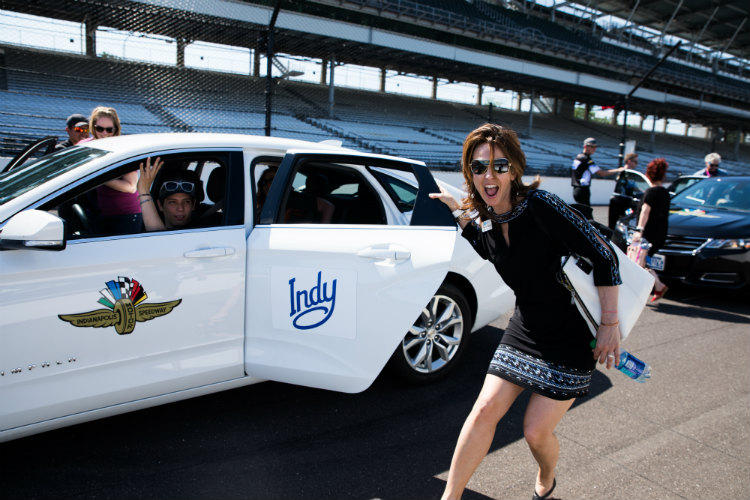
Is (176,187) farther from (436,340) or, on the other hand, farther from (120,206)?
(436,340)

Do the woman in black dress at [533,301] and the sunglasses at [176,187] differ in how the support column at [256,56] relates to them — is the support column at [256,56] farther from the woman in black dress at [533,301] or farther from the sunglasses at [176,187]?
the woman in black dress at [533,301]

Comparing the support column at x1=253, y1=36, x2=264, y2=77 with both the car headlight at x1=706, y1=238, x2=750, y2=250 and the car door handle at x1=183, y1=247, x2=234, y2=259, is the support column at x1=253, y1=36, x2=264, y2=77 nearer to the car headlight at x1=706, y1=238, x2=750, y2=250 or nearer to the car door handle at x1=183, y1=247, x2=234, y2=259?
the car headlight at x1=706, y1=238, x2=750, y2=250

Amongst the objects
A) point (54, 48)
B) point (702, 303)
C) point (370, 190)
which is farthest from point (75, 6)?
point (702, 303)

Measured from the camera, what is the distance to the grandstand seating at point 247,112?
438 inches

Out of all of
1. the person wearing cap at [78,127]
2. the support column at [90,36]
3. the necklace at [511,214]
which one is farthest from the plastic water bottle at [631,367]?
the support column at [90,36]

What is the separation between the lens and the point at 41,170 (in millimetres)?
2947

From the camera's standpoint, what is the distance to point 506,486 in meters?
2.69

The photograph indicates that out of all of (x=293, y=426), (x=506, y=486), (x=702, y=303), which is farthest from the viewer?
(x=702, y=303)

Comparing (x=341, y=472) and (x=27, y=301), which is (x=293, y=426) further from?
(x=27, y=301)

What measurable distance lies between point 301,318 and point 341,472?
78cm


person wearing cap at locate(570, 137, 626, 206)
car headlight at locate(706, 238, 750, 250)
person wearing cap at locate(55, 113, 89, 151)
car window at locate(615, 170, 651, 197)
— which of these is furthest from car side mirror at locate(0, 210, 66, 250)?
car window at locate(615, 170, 651, 197)

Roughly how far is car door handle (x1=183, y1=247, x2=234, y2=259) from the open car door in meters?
0.13

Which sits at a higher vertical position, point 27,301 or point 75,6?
point 75,6

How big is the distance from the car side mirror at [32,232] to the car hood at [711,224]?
21.7 feet
